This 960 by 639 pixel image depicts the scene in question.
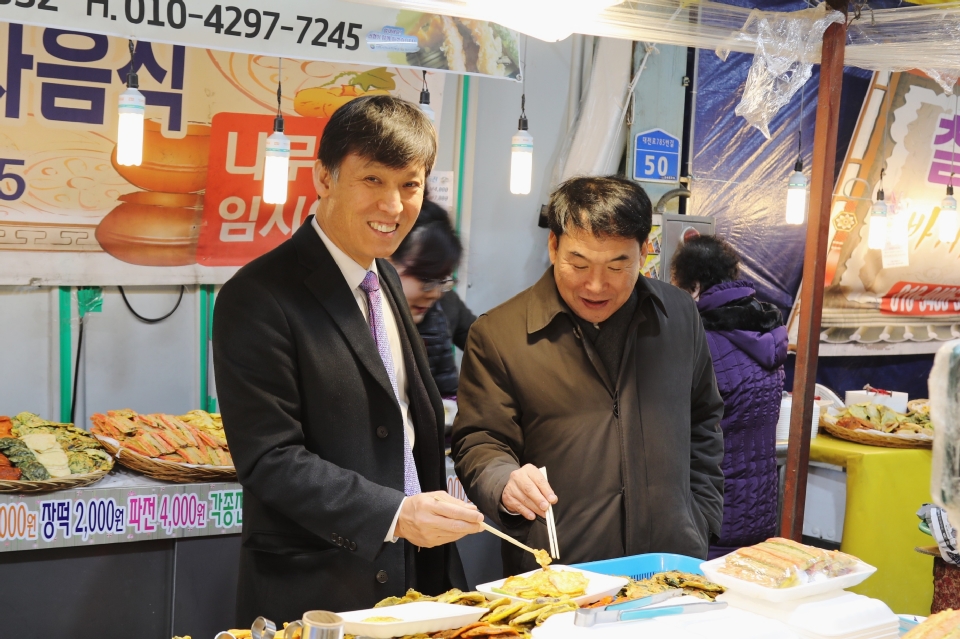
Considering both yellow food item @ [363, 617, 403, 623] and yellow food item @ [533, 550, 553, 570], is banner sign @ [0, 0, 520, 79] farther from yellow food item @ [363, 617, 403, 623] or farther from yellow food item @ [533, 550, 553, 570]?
yellow food item @ [363, 617, 403, 623]

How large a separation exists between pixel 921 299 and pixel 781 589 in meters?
6.09

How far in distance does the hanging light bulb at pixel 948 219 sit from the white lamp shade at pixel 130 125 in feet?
17.5

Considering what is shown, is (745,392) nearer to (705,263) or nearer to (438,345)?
(705,263)

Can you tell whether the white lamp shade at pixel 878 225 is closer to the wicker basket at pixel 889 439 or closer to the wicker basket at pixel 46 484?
the wicker basket at pixel 889 439

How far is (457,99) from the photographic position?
5.07m

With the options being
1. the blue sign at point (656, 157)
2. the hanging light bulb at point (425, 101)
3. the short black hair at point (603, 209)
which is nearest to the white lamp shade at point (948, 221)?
the blue sign at point (656, 157)

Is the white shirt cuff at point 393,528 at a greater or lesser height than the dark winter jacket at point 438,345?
lesser

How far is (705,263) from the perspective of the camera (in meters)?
3.99

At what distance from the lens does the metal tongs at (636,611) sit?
1.55 metres

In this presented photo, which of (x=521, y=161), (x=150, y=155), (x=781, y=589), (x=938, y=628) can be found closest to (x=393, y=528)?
(x=781, y=589)

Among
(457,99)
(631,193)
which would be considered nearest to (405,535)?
(631,193)

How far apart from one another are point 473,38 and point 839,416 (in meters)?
3.08

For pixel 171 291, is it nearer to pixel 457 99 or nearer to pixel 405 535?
pixel 457 99

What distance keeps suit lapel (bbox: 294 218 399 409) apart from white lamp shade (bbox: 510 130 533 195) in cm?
255
